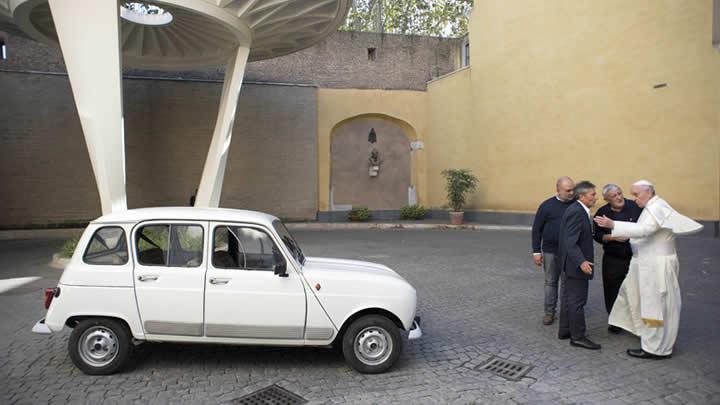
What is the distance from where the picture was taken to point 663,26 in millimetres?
13430

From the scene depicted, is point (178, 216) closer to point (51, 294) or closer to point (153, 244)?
point (153, 244)

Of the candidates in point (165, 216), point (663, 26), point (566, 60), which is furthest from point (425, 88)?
point (165, 216)

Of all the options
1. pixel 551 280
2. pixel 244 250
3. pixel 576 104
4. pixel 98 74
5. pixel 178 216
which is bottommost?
pixel 551 280

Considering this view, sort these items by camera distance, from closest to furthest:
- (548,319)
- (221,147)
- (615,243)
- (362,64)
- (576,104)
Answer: (615,243) < (548,319) < (221,147) < (576,104) < (362,64)

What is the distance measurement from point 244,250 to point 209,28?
37.3 feet

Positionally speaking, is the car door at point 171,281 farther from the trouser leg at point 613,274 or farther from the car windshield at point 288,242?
the trouser leg at point 613,274

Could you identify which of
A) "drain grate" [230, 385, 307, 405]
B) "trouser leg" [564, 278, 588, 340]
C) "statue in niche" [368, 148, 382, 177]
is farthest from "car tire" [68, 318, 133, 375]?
"statue in niche" [368, 148, 382, 177]

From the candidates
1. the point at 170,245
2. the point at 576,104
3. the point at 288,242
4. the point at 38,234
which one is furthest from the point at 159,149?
the point at 288,242

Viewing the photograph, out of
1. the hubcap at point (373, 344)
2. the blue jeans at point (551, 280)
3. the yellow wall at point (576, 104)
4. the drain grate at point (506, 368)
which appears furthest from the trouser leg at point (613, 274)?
the yellow wall at point (576, 104)

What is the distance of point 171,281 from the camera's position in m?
4.30

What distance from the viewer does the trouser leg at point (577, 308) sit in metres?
5.07

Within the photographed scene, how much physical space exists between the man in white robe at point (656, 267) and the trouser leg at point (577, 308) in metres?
0.51

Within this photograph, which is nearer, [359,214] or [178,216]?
[178,216]

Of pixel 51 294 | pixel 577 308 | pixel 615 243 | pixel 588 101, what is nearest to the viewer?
pixel 51 294
